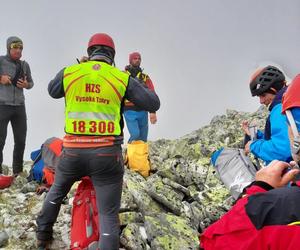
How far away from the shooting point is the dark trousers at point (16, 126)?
29.1ft

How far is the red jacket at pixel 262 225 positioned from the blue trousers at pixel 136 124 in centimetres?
913

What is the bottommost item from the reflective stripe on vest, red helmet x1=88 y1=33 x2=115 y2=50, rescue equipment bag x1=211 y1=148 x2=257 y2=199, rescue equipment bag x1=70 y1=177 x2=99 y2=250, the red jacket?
rescue equipment bag x1=70 y1=177 x2=99 y2=250

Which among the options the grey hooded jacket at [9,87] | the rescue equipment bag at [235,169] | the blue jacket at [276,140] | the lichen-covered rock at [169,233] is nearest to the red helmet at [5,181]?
the grey hooded jacket at [9,87]

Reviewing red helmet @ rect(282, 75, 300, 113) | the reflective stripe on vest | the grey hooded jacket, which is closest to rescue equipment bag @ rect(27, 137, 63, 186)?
the grey hooded jacket

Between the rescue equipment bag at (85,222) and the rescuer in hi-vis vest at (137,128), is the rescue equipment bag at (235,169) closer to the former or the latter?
the rescue equipment bag at (85,222)

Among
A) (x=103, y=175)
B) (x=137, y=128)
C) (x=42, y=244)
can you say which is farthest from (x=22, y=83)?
(x=103, y=175)

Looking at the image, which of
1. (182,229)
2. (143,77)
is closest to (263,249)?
(182,229)

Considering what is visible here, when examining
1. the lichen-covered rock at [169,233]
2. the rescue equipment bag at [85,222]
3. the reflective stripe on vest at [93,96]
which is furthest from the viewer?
the lichen-covered rock at [169,233]

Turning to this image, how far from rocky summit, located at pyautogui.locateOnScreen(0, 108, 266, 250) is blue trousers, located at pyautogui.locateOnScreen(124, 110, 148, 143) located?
1.10 metres

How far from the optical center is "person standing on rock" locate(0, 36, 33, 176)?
8797 millimetres

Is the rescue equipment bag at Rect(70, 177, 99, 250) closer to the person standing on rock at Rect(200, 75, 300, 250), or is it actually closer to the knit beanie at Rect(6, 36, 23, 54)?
the person standing on rock at Rect(200, 75, 300, 250)

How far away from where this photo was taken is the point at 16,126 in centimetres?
921

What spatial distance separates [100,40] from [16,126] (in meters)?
4.86

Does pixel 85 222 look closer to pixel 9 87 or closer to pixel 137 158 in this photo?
pixel 9 87
